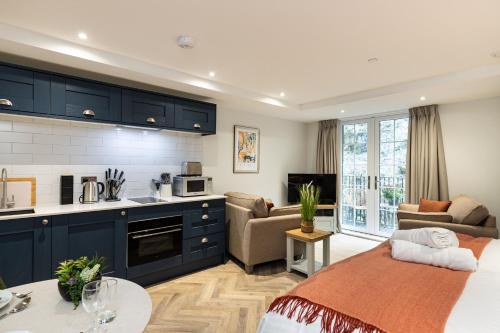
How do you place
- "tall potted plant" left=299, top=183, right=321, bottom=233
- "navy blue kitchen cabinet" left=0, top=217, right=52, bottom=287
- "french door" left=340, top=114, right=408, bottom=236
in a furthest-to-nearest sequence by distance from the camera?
"french door" left=340, top=114, right=408, bottom=236 → "tall potted plant" left=299, top=183, right=321, bottom=233 → "navy blue kitchen cabinet" left=0, top=217, right=52, bottom=287

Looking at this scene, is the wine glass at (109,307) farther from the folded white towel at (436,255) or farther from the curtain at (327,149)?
the curtain at (327,149)

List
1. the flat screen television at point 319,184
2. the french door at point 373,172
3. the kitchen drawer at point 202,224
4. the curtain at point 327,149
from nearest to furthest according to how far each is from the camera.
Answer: the kitchen drawer at point 202,224
the french door at point 373,172
the flat screen television at point 319,184
the curtain at point 327,149

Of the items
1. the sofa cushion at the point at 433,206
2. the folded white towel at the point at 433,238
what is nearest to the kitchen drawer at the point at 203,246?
the folded white towel at the point at 433,238

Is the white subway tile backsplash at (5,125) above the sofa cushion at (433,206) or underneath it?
above

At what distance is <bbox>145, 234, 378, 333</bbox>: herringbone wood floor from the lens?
2359 mm

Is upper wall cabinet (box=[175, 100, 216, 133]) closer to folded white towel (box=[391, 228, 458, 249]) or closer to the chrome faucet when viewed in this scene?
the chrome faucet

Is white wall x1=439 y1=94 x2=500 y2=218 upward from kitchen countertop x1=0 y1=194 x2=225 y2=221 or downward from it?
upward

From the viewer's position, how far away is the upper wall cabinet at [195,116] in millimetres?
3570

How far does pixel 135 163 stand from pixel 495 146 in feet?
16.6

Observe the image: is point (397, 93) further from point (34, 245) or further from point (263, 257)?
point (34, 245)

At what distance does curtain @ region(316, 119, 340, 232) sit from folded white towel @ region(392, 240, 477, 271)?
3.64 m

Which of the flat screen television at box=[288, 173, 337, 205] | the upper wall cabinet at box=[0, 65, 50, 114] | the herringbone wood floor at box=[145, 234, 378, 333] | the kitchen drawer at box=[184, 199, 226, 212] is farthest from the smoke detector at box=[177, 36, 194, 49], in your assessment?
the flat screen television at box=[288, 173, 337, 205]

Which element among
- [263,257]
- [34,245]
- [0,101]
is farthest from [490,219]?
[0,101]

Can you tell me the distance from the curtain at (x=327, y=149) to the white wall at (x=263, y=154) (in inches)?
16.8
